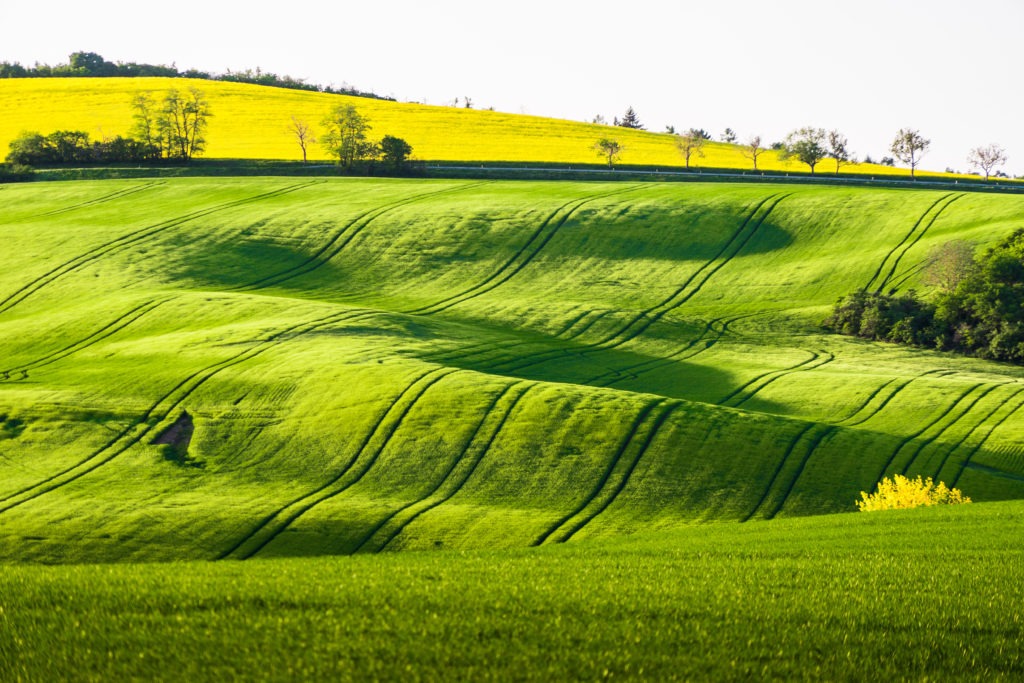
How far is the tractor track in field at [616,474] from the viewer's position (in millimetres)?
34703

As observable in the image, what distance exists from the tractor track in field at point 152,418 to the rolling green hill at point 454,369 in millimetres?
196

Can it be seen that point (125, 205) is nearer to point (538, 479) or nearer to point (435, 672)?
point (538, 479)

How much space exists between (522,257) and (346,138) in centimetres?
3658

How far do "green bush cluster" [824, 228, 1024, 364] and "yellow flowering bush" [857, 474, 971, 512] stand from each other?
28.5 m

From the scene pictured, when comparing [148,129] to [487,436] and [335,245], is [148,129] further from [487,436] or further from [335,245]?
[487,436]

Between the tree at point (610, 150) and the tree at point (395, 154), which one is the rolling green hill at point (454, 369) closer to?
the tree at point (395, 154)

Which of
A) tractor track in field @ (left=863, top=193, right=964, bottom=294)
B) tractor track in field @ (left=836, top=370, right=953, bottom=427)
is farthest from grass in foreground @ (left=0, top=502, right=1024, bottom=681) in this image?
tractor track in field @ (left=863, top=193, right=964, bottom=294)

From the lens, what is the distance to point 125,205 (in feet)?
301

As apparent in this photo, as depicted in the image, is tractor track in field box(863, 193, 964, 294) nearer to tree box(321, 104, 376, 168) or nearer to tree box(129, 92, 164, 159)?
tree box(321, 104, 376, 168)

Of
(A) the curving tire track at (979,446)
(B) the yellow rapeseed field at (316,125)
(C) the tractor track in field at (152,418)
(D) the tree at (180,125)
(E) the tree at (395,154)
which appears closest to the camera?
(C) the tractor track in field at (152,418)

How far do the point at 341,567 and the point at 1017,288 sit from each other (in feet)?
193

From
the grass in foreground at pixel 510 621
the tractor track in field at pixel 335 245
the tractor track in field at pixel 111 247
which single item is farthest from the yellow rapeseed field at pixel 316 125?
the grass in foreground at pixel 510 621

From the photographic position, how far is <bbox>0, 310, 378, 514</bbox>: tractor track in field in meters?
36.4

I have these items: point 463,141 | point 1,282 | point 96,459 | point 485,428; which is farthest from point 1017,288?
point 463,141
